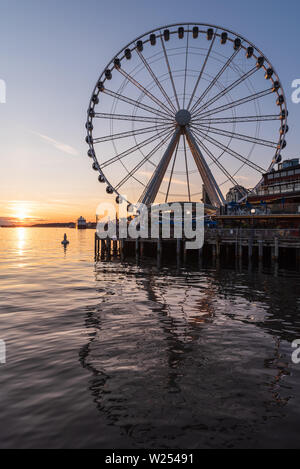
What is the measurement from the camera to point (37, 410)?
20.8ft

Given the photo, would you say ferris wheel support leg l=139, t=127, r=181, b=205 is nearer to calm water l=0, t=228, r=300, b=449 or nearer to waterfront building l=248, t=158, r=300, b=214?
waterfront building l=248, t=158, r=300, b=214

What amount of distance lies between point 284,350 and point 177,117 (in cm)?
3646

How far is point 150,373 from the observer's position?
8016 millimetres

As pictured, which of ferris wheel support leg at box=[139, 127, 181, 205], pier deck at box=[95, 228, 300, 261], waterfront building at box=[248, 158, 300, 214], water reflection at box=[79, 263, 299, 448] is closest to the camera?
water reflection at box=[79, 263, 299, 448]

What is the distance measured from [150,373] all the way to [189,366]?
40.6 inches

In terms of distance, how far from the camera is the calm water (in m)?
5.75

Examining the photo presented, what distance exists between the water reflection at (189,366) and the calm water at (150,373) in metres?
0.02

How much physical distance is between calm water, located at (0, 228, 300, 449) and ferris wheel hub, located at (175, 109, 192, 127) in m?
29.8

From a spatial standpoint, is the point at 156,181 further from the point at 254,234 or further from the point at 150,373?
the point at 150,373

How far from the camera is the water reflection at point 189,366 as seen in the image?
5965 mm

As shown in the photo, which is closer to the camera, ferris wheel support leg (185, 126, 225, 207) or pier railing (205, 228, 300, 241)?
pier railing (205, 228, 300, 241)

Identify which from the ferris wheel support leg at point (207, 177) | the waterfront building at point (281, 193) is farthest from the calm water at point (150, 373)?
the ferris wheel support leg at point (207, 177)

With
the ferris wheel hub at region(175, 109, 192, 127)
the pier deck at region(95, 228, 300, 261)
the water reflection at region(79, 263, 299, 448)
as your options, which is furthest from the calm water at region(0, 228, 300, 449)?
the ferris wheel hub at region(175, 109, 192, 127)

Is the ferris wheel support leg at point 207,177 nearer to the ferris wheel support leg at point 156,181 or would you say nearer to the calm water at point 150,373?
the ferris wheel support leg at point 156,181
